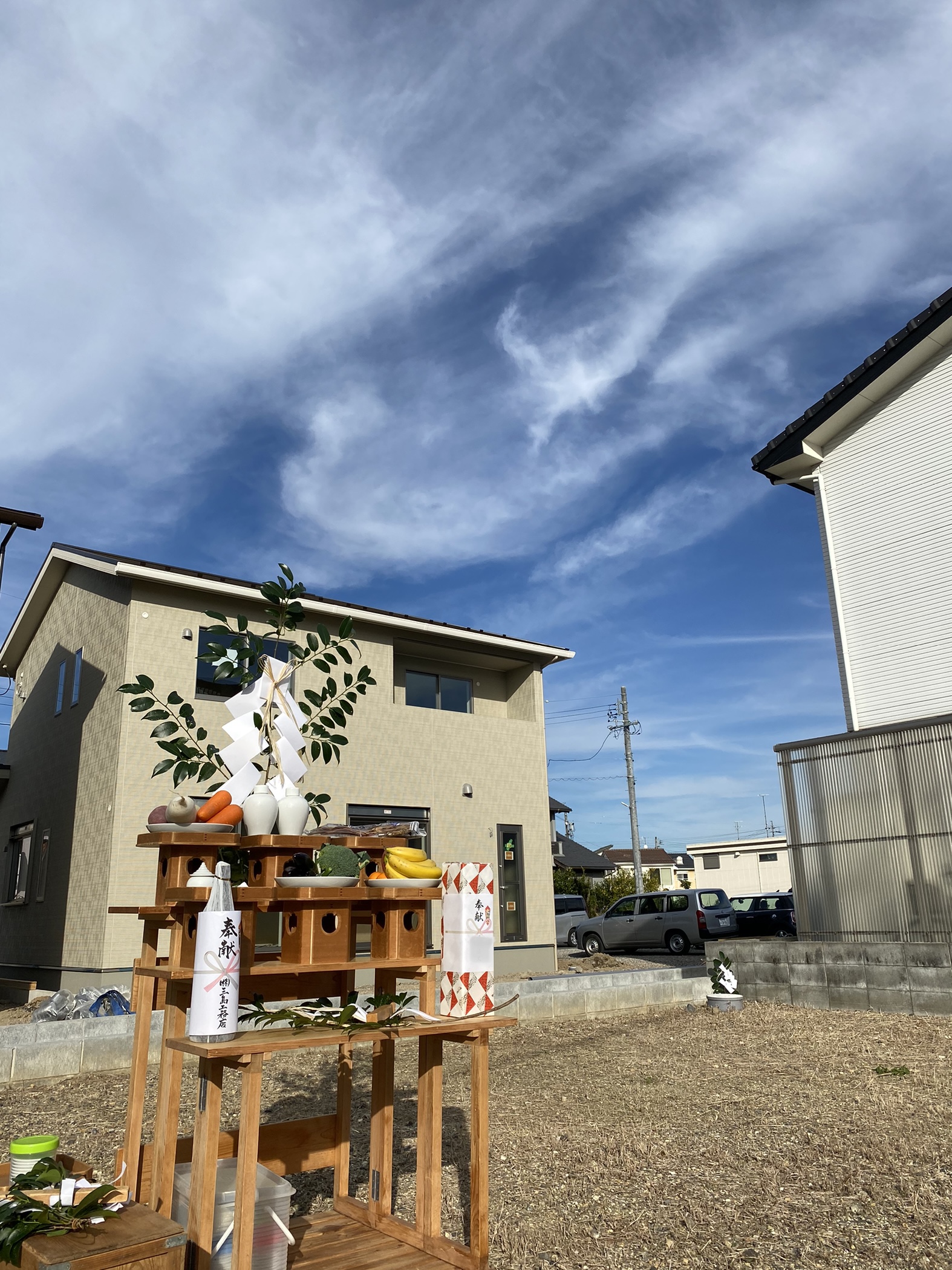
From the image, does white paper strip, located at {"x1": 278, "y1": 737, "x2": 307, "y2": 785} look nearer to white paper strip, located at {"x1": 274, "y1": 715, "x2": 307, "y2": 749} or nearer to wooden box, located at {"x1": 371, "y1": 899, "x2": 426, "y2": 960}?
white paper strip, located at {"x1": 274, "y1": 715, "x2": 307, "y2": 749}

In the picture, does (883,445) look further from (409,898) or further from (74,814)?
(74,814)

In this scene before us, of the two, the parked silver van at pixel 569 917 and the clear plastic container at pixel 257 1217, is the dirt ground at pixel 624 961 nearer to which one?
the parked silver van at pixel 569 917

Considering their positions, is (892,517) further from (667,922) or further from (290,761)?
(667,922)

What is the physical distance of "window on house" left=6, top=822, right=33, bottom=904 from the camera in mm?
15391

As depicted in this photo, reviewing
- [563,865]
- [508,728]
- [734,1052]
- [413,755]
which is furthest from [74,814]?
[563,865]

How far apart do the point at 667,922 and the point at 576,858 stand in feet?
76.7

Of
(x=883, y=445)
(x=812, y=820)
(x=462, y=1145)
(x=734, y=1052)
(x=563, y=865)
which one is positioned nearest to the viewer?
(x=462, y=1145)

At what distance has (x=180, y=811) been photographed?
3.33 meters

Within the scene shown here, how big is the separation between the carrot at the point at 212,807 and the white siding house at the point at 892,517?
986 cm

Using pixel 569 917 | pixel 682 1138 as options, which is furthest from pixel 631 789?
pixel 682 1138

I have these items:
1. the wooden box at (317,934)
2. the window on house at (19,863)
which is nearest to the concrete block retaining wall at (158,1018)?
the wooden box at (317,934)

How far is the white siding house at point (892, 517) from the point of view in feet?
36.7

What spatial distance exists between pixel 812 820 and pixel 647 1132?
19.1 ft

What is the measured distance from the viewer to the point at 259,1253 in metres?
3.03
